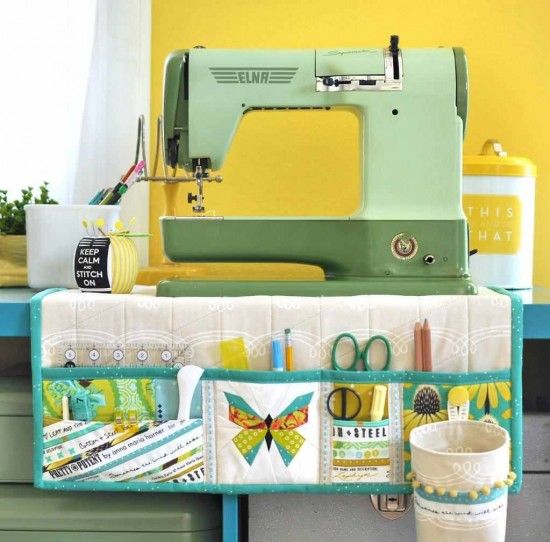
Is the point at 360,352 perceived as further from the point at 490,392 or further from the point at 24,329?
the point at 24,329

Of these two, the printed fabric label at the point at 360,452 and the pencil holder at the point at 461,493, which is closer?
the pencil holder at the point at 461,493

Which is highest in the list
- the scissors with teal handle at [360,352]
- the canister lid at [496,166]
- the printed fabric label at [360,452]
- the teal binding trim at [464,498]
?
the canister lid at [496,166]

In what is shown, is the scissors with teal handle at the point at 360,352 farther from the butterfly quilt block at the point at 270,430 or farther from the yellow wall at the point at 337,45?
the yellow wall at the point at 337,45

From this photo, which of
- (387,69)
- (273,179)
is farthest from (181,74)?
(273,179)

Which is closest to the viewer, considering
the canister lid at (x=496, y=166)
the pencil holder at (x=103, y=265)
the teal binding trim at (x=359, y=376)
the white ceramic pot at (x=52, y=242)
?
the teal binding trim at (x=359, y=376)

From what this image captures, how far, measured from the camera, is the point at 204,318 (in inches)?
50.4

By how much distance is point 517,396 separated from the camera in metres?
1.26

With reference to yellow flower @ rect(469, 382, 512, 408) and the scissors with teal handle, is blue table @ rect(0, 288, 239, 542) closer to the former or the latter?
the scissors with teal handle

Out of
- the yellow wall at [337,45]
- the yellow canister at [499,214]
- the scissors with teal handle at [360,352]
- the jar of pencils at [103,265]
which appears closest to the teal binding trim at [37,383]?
the jar of pencils at [103,265]

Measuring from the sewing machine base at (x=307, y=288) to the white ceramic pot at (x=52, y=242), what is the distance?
26cm

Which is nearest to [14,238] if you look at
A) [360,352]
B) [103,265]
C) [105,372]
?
[103,265]

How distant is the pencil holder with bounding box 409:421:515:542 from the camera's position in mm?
1147

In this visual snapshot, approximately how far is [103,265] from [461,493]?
2.07 ft

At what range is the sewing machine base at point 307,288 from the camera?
1316 mm
